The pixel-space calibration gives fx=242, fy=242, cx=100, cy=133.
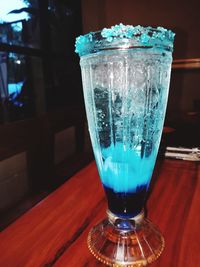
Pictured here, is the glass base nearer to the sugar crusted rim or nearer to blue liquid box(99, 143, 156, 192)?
blue liquid box(99, 143, 156, 192)

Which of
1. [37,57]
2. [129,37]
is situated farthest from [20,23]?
[129,37]

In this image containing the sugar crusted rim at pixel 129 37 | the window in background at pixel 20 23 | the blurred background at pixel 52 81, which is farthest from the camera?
the window in background at pixel 20 23

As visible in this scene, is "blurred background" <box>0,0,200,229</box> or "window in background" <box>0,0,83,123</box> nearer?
"blurred background" <box>0,0,200,229</box>

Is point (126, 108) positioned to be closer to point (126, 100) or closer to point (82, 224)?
point (126, 100)

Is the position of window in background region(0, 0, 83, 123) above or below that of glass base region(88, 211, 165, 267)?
above

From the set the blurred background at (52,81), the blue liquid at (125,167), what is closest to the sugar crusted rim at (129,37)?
the blue liquid at (125,167)

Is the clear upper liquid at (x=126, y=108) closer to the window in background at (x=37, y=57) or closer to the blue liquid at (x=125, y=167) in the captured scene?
the blue liquid at (x=125, y=167)

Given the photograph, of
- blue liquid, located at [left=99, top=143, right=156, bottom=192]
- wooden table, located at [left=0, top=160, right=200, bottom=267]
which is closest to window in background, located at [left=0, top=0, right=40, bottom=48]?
wooden table, located at [left=0, top=160, right=200, bottom=267]

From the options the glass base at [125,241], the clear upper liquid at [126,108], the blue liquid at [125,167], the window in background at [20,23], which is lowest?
the glass base at [125,241]
